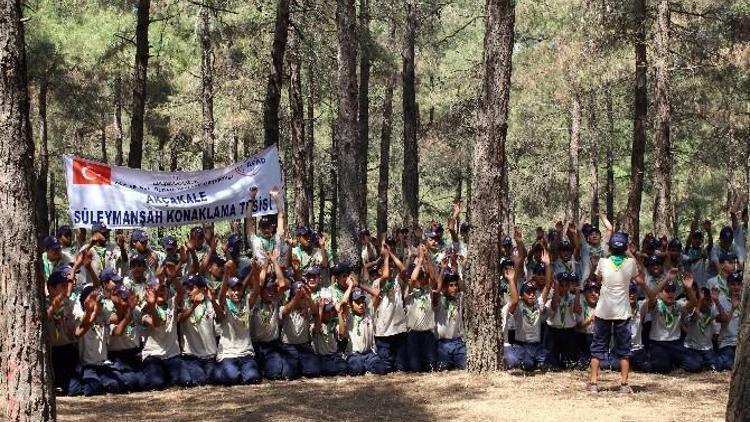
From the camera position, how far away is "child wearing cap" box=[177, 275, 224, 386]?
10492mm

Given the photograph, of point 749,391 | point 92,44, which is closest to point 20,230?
point 749,391

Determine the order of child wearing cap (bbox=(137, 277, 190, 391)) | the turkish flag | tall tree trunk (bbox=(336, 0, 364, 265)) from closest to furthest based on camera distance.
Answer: child wearing cap (bbox=(137, 277, 190, 391)) → the turkish flag → tall tree trunk (bbox=(336, 0, 364, 265))

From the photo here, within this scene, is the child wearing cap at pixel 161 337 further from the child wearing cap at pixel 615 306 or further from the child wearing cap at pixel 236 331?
the child wearing cap at pixel 615 306

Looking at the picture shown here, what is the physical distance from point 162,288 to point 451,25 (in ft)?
86.6

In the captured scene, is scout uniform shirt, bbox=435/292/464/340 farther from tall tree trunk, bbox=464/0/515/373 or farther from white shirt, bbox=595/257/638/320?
white shirt, bbox=595/257/638/320

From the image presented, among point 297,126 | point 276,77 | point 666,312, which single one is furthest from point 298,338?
point 297,126

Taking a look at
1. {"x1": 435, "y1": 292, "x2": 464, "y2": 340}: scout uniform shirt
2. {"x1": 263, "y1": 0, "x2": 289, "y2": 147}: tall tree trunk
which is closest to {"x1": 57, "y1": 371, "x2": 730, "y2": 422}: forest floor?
{"x1": 435, "y1": 292, "x2": 464, "y2": 340}: scout uniform shirt

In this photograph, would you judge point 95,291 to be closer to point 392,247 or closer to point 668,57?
point 392,247

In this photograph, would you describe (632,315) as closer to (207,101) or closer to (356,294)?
(356,294)

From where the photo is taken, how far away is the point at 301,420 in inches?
325

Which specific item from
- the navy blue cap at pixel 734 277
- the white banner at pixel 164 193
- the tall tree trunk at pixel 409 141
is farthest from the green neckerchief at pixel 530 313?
the tall tree trunk at pixel 409 141

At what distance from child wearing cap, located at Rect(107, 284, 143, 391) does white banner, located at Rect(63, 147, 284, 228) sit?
205cm

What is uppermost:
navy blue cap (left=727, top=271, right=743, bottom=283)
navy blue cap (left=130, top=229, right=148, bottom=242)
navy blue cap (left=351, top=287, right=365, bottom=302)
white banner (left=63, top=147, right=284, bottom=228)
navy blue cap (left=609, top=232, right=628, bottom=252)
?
white banner (left=63, top=147, right=284, bottom=228)

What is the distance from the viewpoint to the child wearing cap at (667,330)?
1136 cm
